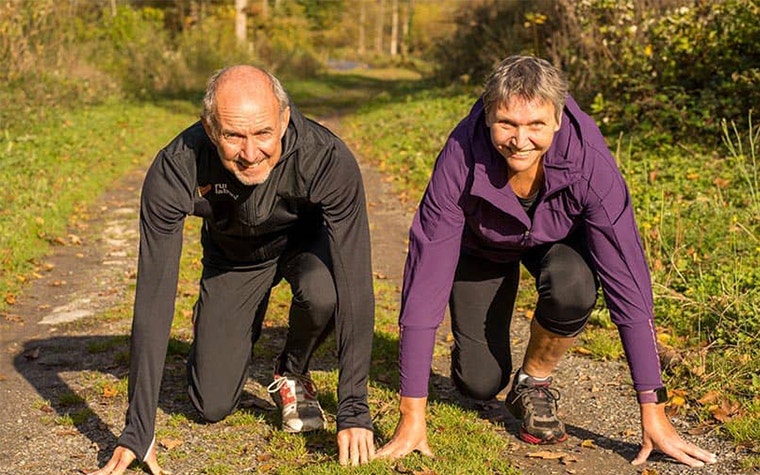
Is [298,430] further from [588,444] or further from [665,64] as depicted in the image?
[665,64]

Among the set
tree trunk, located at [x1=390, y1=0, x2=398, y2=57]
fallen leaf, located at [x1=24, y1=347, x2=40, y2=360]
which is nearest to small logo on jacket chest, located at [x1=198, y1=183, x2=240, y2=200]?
fallen leaf, located at [x1=24, y1=347, x2=40, y2=360]

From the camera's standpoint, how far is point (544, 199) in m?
4.06

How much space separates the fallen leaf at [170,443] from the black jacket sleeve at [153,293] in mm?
660

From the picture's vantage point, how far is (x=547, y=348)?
4535 mm

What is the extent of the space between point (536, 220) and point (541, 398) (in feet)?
→ 2.98

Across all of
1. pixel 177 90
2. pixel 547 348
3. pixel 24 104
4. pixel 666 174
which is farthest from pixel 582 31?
pixel 177 90

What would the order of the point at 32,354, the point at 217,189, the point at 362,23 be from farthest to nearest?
the point at 362,23 < the point at 32,354 < the point at 217,189

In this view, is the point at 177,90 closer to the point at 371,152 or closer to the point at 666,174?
the point at 371,152

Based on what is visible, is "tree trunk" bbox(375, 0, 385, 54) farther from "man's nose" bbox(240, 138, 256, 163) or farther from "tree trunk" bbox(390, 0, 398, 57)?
"man's nose" bbox(240, 138, 256, 163)

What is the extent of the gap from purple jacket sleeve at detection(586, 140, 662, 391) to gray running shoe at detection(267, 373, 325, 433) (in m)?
1.52

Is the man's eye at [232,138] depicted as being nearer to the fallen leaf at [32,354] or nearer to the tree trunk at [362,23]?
the fallen leaf at [32,354]

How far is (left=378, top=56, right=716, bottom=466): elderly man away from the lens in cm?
376

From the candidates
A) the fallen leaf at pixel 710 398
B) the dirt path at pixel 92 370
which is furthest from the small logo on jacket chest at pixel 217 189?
the fallen leaf at pixel 710 398

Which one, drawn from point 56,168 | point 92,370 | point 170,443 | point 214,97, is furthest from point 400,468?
point 56,168
